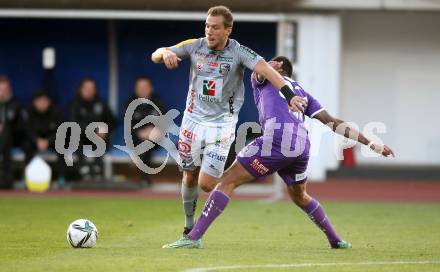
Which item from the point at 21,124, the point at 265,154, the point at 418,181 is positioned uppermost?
the point at 265,154

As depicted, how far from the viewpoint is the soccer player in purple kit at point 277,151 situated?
32.4 ft

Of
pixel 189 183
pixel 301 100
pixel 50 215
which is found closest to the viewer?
pixel 301 100

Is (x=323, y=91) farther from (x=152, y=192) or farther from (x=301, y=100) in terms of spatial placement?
(x=301, y=100)

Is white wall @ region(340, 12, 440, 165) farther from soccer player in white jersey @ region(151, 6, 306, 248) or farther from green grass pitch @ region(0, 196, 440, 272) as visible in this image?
soccer player in white jersey @ region(151, 6, 306, 248)

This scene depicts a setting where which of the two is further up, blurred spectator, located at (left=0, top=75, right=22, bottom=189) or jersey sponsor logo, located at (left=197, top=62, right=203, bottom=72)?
jersey sponsor logo, located at (left=197, top=62, right=203, bottom=72)

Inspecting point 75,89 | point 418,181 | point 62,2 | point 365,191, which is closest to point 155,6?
point 62,2

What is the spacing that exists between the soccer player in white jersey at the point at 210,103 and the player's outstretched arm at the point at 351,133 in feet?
3.15

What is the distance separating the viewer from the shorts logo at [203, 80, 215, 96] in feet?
34.2

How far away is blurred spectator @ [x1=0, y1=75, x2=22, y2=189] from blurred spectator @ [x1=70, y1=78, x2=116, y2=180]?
3.48 feet

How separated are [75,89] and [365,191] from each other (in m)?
6.50

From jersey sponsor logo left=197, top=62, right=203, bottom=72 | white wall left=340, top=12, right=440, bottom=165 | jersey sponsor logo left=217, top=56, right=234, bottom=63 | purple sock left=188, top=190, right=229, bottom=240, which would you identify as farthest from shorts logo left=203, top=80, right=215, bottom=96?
white wall left=340, top=12, right=440, bottom=165

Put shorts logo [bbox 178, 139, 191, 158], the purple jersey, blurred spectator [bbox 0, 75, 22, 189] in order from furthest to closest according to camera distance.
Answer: blurred spectator [bbox 0, 75, 22, 189], shorts logo [bbox 178, 139, 191, 158], the purple jersey

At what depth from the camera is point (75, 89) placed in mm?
21656

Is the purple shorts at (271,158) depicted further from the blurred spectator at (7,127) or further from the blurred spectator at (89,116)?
the blurred spectator at (7,127)
